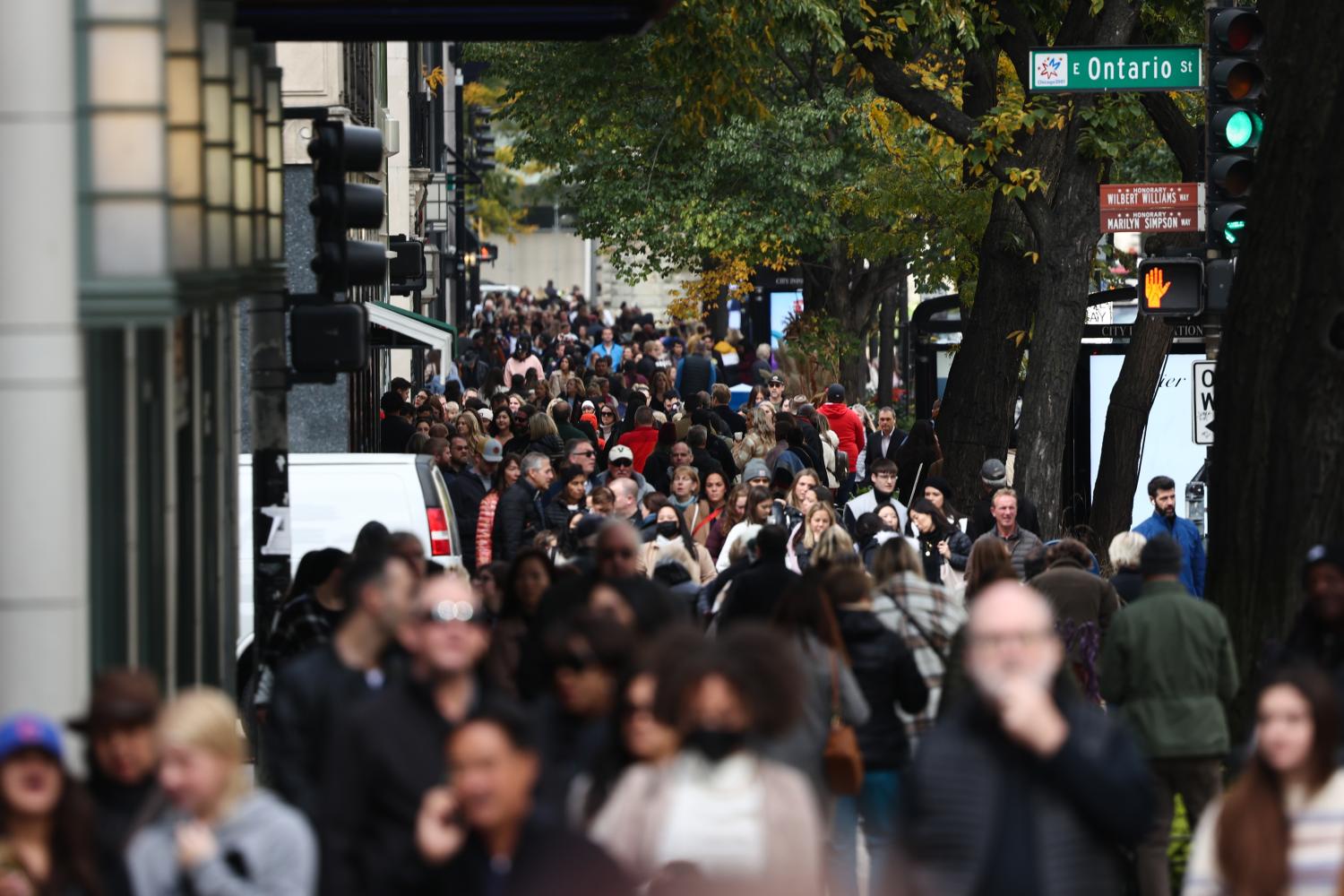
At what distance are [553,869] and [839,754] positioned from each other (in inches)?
130

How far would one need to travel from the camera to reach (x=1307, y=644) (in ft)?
28.3

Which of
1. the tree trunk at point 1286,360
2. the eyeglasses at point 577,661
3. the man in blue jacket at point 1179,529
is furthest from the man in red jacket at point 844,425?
the eyeglasses at point 577,661

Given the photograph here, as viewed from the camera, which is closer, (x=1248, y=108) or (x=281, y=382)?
(x=281, y=382)

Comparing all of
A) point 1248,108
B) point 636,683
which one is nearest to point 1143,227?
point 1248,108

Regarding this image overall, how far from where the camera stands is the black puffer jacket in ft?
30.7

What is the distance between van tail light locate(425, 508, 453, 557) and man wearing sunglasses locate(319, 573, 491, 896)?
26.9ft

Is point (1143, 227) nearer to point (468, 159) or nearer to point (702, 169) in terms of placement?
point (702, 169)

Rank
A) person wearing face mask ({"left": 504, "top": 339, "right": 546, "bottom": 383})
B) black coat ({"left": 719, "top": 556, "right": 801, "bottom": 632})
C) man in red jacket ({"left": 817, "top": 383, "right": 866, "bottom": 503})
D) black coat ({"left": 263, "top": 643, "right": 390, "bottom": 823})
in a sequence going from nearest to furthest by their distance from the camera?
1. black coat ({"left": 263, "top": 643, "right": 390, "bottom": 823})
2. black coat ({"left": 719, "top": 556, "right": 801, "bottom": 632})
3. man in red jacket ({"left": 817, "top": 383, "right": 866, "bottom": 503})
4. person wearing face mask ({"left": 504, "top": 339, "right": 546, "bottom": 383})

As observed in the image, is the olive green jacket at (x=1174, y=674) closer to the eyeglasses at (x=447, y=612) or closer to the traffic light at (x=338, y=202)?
the traffic light at (x=338, y=202)

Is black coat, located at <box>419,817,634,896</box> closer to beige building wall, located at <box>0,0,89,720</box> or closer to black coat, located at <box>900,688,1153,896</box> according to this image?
black coat, located at <box>900,688,1153,896</box>

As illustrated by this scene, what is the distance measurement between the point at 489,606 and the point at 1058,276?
34.0 feet

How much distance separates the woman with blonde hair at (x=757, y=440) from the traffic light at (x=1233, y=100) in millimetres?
8472

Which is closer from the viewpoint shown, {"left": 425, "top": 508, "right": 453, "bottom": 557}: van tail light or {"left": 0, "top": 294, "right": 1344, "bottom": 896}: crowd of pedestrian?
{"left": 0, "top": 294, "right": 1344, "bottom": 896}: crowd of pedestrian

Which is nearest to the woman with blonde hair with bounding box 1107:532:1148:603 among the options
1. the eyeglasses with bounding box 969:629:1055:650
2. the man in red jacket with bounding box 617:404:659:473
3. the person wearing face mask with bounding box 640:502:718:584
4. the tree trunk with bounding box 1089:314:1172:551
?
the person wearing face mask with bounding box 640:502:718:584
